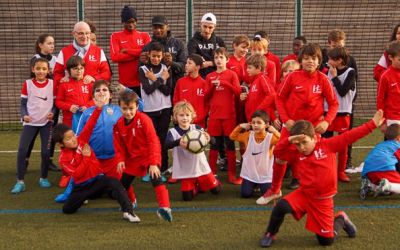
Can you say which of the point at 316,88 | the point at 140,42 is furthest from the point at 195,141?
the point at 140,42

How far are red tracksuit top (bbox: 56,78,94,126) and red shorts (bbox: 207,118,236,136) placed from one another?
5.07 ft

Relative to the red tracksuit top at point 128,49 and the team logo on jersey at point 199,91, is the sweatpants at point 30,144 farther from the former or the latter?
the team logo on jersey at point 199,91

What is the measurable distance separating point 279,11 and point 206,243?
362 inches

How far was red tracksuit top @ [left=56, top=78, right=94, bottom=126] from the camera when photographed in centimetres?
732

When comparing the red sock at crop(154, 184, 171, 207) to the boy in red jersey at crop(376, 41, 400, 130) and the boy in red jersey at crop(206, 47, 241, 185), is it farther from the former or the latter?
the boy in red jersey at crop(376, 41, 400, 130)

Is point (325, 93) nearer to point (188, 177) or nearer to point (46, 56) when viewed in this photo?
point (188, 177)

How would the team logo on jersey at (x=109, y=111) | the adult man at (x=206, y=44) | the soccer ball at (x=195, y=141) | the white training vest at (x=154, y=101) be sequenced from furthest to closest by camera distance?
the adult man at (x=206, y=44) → the white training vest at (x=154, y=101) → the team logo on jersey at (x=109, y=111) → the soccer ball at (x=195, y=141)

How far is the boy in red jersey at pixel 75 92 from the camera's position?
7273 millimetres

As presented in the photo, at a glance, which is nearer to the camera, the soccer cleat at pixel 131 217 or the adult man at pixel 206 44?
the soccer cleat at pixel 131 217

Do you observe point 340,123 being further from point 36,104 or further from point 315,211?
point 36,104

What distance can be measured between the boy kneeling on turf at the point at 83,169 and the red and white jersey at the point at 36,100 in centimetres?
96

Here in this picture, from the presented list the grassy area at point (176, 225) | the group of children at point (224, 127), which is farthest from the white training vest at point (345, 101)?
the grassy area at point (176, 225)

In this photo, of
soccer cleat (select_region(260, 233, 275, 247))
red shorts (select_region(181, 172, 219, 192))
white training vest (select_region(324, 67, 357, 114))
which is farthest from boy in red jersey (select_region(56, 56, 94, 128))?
soccer cleat (select_region(260, 233, 275, 247))

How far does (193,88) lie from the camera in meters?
7.66
